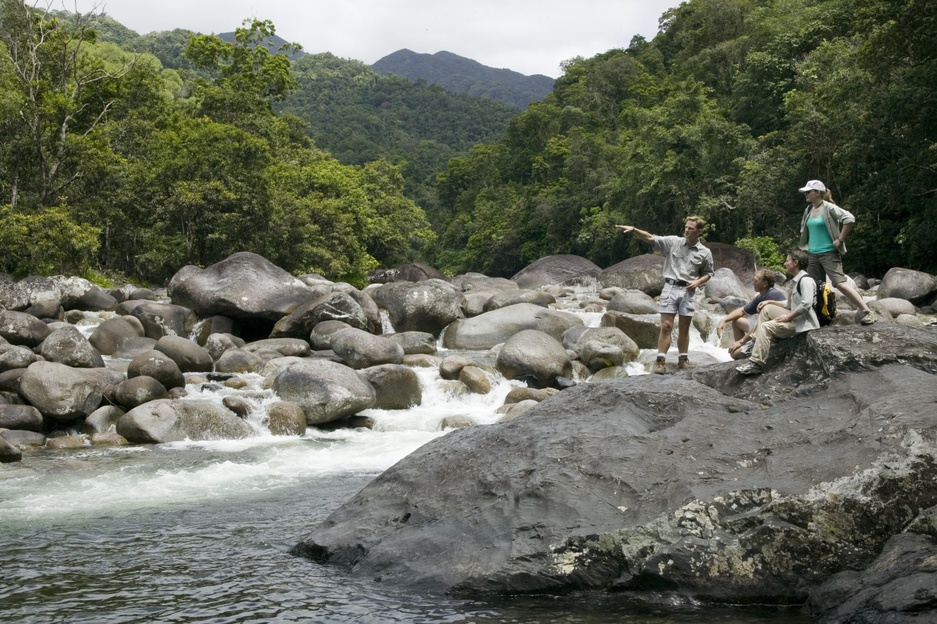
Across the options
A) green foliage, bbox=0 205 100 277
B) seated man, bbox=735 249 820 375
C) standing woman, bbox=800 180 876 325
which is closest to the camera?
seated man, bbox=735 249 820 375

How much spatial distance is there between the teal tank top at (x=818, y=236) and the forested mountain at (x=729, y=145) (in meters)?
17.1

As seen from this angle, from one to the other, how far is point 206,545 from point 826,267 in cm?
633

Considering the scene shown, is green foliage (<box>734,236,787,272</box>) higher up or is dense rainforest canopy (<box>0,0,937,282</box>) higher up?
dense rainforest canopy (<box>0,0,937,282</box>)

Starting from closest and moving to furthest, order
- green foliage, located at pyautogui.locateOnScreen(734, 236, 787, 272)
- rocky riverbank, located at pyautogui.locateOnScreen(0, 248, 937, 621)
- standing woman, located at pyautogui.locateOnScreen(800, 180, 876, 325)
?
rocky riverbank, located at pyautogui.locateOnScreen(0, 248, 937, 621) < standing woman, located at pyautogui.locateOnScreen(800, 180, 876, 325) < green foliage, located at pyautogui.locateOnScreen(734, 236, 787, 272)

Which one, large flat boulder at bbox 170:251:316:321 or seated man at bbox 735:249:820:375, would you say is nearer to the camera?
seated man at bbox 735:249:820:375

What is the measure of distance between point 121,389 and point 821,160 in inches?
1061

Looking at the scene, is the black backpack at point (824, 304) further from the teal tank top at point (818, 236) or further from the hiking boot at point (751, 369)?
the teal tank top at point (818, 236)

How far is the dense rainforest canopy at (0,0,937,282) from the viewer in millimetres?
27094

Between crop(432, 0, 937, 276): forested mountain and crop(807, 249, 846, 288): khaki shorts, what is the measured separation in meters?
17.2

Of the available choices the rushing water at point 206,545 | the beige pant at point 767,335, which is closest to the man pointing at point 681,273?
the beige pant at point 767,335

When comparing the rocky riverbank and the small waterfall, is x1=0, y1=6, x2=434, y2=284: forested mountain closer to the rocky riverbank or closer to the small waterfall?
the small waterfall

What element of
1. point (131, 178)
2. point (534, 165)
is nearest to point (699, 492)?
point (131, 178)

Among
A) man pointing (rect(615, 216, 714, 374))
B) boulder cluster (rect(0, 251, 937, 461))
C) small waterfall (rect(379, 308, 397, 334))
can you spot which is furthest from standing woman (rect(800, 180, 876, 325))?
small waterfall (rect(379, 308, 397, 334))

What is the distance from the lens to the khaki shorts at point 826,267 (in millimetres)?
8531
